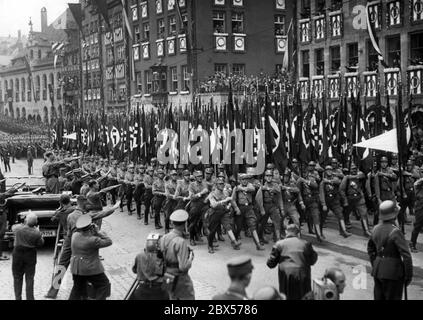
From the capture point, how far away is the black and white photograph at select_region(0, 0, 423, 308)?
25.9 ft

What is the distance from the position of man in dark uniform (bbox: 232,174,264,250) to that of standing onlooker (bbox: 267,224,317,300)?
5679mm

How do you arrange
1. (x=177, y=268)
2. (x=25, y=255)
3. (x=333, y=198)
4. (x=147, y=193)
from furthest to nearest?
(x=147, y=193), (x=333, y=198), (x=25, y=255), (x=177, y=268)

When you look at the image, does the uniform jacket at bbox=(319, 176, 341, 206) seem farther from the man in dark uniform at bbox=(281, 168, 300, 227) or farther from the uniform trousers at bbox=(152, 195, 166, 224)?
the uniform trousers at bbox=(152, 195, 166, 224)

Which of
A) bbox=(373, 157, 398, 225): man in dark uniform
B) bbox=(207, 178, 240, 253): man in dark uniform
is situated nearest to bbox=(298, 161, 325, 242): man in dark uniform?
bbox=(373, 157, 398, 225): man in dark uniform

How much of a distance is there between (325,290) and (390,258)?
192 centimetres

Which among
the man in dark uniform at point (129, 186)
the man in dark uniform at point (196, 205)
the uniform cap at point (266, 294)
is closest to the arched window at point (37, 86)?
the man in dark uniform at point (129, 186)

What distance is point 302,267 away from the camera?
7793mm

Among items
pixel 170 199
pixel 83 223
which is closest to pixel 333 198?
pixel 170 199

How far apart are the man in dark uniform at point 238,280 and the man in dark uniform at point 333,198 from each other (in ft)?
29.6

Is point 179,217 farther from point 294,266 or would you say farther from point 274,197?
point 274,197

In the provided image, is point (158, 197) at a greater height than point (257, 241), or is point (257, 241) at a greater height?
point (158, 197)

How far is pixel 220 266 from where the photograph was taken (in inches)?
485

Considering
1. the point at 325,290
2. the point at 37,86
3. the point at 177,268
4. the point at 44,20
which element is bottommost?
the point at 177,268

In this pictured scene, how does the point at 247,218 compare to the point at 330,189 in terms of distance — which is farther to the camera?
the point at 330,189
